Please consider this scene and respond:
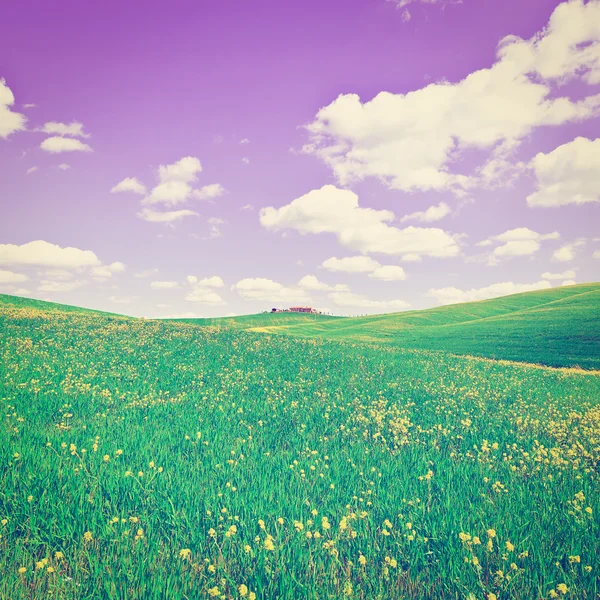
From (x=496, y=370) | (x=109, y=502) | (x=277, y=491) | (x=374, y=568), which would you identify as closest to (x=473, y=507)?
(x=374, y=568)

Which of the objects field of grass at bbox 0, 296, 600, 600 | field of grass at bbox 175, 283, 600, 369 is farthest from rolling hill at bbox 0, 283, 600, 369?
field of grass at bbox 0, 296, 600, 600

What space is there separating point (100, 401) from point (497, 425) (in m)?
10.1

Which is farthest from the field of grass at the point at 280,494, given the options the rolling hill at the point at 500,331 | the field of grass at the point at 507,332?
the field of grass at the point at 507,332

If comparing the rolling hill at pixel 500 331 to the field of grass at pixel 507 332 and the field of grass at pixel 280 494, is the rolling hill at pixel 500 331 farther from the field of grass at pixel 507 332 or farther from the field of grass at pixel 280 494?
the field of grass at pixel 280 494

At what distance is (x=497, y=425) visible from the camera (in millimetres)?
10570

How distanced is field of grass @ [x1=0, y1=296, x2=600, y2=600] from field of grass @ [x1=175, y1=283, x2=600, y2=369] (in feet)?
114

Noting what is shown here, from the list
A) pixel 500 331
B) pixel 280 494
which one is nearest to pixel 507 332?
pixel 500 331

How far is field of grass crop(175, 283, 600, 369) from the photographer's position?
42.3m

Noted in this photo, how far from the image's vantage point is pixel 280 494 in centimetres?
562

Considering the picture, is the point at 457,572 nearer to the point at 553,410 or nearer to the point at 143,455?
the point at 143,455

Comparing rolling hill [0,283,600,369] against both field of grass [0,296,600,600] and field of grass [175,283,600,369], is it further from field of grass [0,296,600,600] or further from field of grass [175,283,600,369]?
field of grass [0,296,600,600]

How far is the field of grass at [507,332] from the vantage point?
4234 centimetres

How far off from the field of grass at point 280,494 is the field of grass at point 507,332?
1372 inches

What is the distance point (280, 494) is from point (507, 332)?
185 feet
